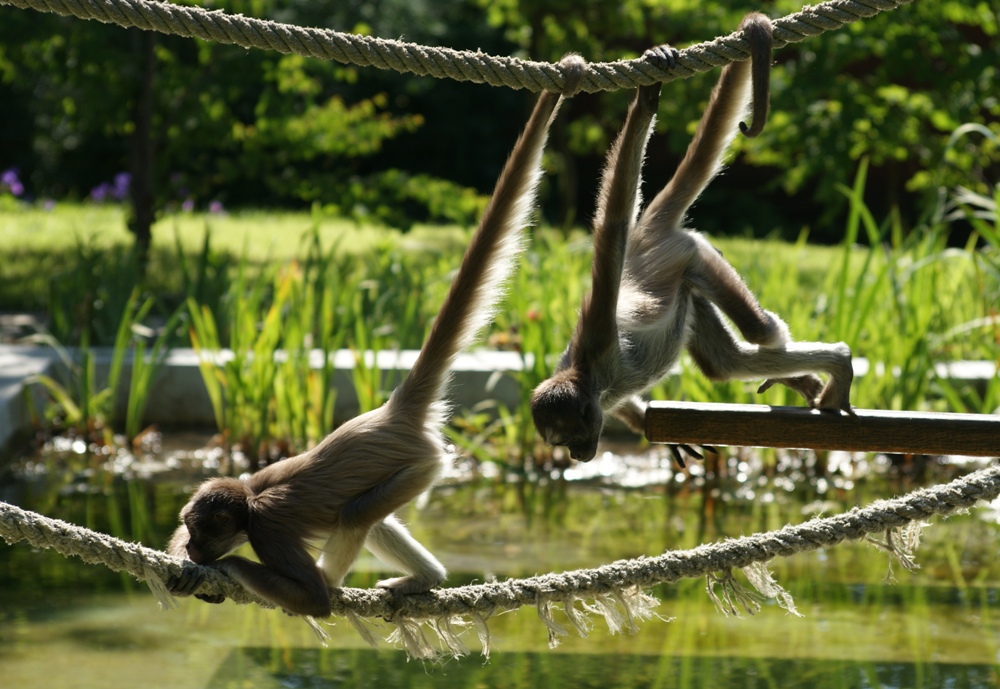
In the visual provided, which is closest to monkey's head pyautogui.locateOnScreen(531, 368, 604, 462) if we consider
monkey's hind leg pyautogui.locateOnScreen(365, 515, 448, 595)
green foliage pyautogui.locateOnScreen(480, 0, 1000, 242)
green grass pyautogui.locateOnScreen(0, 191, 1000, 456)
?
monkey's hind leg pyautogui.locateOnScreen(365, 515, 448, 595)

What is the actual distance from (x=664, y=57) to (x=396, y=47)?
2.68ft

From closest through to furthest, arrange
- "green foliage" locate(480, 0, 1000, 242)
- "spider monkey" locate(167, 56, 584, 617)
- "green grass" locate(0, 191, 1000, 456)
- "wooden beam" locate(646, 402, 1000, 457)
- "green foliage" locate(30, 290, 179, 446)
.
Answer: "spider monkey" locate(167, 56, 584, 617), "wooden beam" locate(646, 402, 1000, 457), "green grass" locate(0, 191, 1000, 456), "green foliage" locate(30, 290, 179, 446), "green foliage" locate(480, 0, 1000, 242)

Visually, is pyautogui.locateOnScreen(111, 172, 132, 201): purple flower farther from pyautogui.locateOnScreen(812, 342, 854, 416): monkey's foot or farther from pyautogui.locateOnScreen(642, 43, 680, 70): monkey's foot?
pyautogui.locateOnScreen(642, 43, 680, 70): monkey's foot

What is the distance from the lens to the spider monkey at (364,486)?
11.7 feet

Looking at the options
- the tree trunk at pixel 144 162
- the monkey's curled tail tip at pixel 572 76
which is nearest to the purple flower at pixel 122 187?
the tree trunk at pixel 144 162

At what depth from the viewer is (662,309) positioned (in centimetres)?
411

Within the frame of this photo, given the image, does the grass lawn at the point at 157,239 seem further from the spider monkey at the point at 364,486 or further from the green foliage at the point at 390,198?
the spider monkey at the point at 364,486

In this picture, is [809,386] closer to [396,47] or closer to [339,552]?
[339,552]

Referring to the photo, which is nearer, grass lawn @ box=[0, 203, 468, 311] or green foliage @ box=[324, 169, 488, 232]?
green foliage @ box=[324, 169, 488, 232]

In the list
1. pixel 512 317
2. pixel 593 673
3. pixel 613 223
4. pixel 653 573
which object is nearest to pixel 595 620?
pixel 593 673

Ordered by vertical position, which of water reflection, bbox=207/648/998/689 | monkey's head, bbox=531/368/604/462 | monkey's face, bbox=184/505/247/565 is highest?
monkey's head, bbox=531/368/604/462

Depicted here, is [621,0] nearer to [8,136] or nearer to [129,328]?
[129,328]

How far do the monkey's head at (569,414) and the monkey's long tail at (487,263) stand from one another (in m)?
0.33

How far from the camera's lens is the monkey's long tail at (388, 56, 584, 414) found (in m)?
3.47
